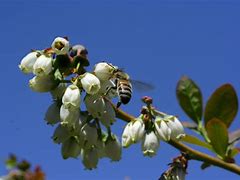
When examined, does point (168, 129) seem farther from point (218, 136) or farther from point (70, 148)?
point (70, 148)

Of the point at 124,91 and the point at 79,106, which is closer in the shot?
the point at 79,106

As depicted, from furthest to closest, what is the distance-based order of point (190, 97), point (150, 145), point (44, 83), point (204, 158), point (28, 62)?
point (190, 97), point (28, 62), point (150, 145), point (44, 83), point (204, 158)

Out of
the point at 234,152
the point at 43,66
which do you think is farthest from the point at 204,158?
the point at 43,66

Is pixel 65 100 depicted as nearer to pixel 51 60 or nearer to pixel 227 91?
pixel 51 60

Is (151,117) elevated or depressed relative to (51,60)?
depressed

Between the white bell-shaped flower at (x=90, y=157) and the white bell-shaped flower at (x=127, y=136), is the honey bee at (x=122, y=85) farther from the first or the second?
the white bell-shaped flower at (x=90, y=157)

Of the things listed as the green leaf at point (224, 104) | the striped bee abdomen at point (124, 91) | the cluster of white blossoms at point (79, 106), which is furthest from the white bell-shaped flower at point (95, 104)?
the green leaf at point (224, 104)

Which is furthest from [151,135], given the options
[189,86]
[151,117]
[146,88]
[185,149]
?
[146,88]
